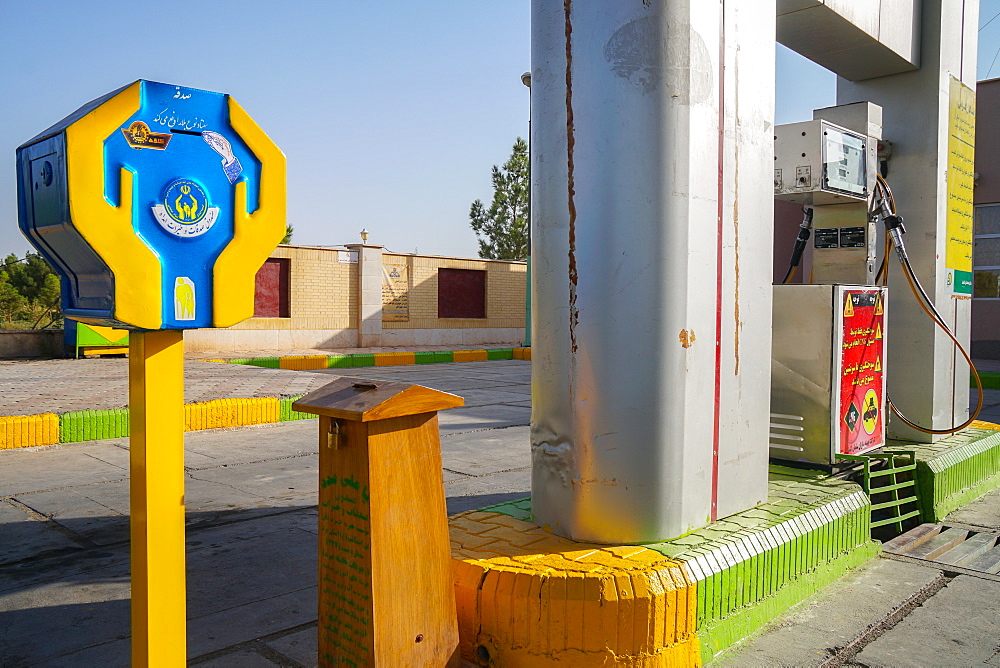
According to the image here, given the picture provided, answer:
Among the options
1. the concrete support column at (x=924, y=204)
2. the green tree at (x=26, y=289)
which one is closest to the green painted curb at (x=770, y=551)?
the concrete support column at (x=924, y=204)

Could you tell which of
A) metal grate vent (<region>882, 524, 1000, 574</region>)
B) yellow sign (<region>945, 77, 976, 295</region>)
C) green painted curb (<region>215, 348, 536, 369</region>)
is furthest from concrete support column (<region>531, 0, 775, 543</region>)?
green painted curb (<region>215, 348, 536, 369</region>)

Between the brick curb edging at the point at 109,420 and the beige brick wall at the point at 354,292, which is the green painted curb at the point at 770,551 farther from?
the beige brick wall at the point at 354,292

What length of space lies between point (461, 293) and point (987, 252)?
12777 mm

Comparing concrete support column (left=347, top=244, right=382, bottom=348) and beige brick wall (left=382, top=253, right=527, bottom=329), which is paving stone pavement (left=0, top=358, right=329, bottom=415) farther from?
beige brick wall (left=382, top=253, right=527, bottom=329)

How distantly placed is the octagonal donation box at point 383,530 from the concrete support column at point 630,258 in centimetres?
77

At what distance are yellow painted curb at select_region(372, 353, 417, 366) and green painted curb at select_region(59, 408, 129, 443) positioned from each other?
9.14m

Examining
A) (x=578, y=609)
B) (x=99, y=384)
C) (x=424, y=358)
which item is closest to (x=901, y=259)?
(x=578, y=609)

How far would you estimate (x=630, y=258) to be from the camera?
2947 mm

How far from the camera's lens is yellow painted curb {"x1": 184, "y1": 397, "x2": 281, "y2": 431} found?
7.92 meters

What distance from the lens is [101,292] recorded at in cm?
190

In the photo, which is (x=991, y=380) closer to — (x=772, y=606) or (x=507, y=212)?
(x=772, y=606)

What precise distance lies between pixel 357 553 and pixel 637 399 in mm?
1198

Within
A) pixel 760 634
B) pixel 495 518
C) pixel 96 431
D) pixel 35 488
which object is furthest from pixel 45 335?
pixel 760 634

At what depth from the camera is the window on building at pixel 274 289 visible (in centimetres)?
1823
